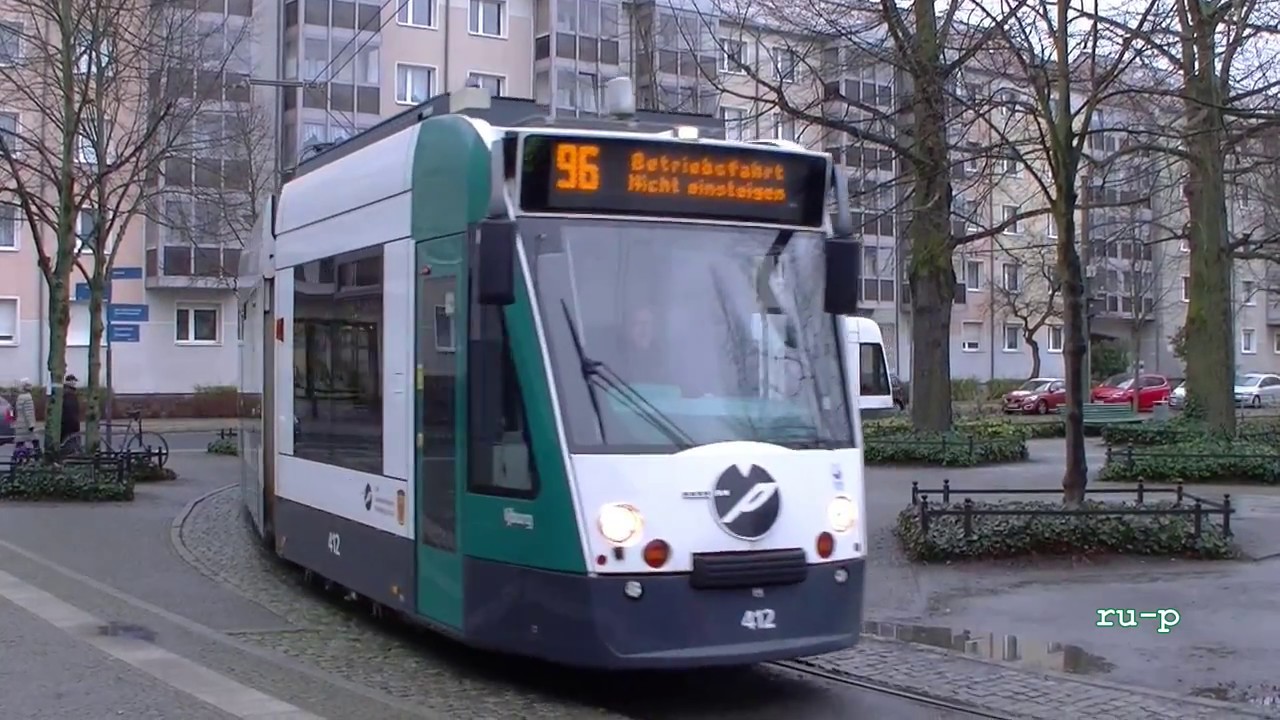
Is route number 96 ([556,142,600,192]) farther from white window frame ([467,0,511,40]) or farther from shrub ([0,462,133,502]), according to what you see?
white window frame ([467,0,511,40])

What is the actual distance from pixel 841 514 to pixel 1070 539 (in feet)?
20.9

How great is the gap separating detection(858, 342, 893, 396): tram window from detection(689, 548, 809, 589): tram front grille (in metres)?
30.5

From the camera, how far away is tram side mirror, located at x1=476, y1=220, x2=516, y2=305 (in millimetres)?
7934

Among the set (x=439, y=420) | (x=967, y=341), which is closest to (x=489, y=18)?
(x=967, y=341)

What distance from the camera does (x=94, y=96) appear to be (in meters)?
22.1

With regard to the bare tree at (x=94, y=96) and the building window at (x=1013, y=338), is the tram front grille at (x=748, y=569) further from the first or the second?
the building window at (x=1013, y=338)

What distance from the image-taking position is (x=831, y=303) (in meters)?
8.71

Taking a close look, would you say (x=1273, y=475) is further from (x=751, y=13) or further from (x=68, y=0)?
(x=68, y=0)

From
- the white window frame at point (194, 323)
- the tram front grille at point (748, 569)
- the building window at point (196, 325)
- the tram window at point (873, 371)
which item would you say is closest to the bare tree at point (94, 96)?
the tram front grille at point (748, 569)

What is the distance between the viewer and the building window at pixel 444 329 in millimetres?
8797

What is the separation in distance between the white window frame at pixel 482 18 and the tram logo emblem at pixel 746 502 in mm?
44862

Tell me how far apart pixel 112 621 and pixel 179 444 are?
27671 mm

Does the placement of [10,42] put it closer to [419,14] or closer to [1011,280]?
[419,14]

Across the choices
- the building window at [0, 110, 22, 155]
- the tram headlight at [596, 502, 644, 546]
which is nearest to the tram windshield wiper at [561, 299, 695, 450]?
the tram headlight at [596, 502, 644, 546]
